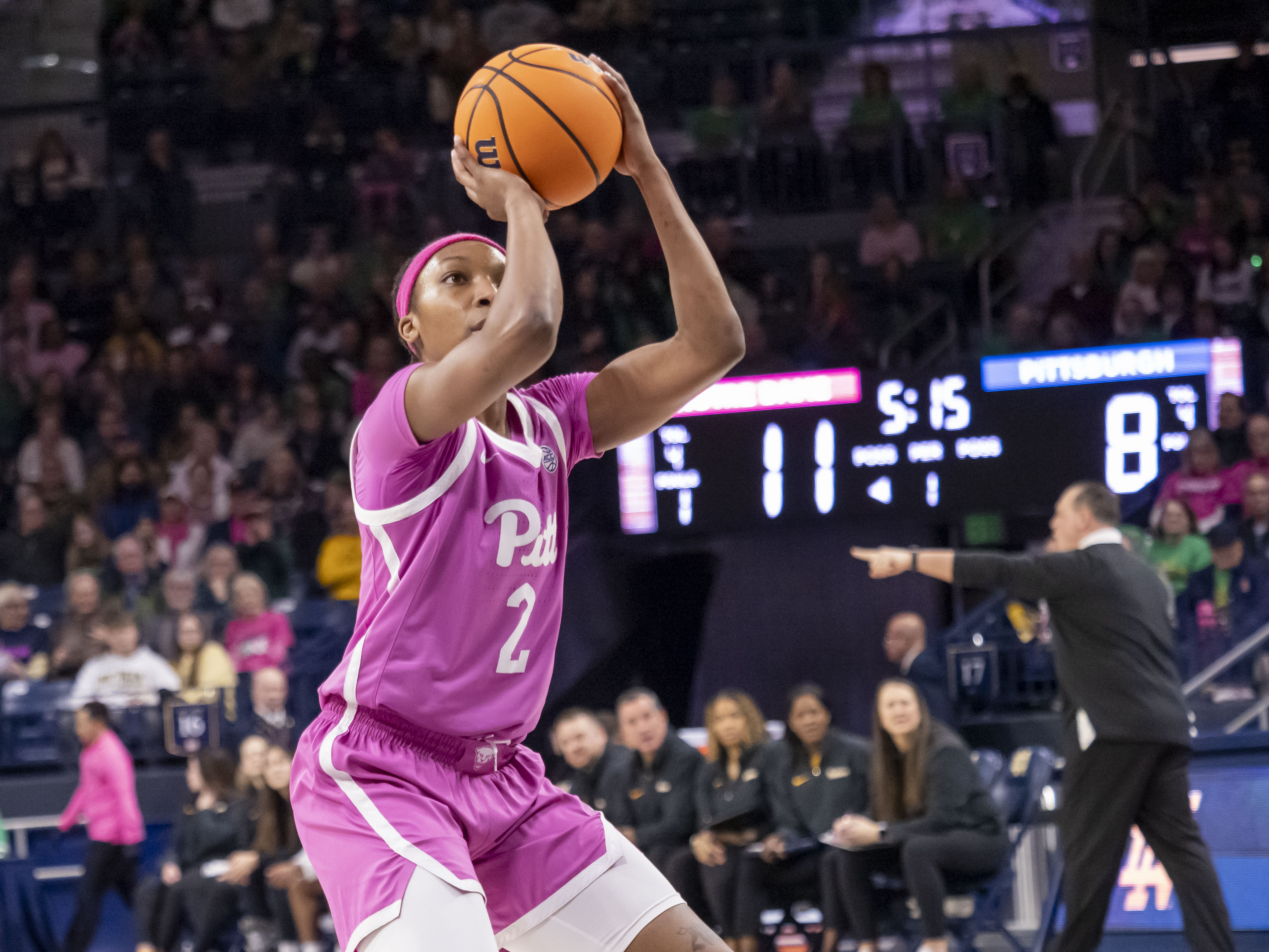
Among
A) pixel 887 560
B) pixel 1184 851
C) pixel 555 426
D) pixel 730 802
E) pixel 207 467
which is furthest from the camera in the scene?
pixel 207 467

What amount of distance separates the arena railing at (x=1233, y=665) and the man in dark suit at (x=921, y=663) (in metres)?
1.24

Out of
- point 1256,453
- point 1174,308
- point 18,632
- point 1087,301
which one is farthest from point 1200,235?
point 18,632

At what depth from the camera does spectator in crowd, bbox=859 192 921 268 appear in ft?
42.1

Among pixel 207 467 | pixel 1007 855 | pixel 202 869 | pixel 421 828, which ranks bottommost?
pixel 202 869

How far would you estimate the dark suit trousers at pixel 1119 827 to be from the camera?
20.6 ft

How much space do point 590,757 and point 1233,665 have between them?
352 cm

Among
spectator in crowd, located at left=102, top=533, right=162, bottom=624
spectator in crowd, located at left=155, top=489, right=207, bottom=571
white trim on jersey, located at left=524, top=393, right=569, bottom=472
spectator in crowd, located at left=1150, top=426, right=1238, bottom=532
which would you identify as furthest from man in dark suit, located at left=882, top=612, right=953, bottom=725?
white trim on jersey, located at left=524, top=393, right=569, bottom=472

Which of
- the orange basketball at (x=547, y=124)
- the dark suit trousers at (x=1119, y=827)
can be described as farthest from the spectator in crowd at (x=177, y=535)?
the orange basketball at (x=547, y=124)

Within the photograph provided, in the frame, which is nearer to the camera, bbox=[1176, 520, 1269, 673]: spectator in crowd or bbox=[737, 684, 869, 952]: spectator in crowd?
bbox=[737, 684, 869, 952]: spectator in crowd

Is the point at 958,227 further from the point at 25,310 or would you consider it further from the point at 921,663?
the point at 25,310

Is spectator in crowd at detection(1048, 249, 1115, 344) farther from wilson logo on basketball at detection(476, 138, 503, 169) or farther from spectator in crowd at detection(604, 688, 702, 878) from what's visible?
wilson logo on basketball at detection(476, 138, 503, 169)

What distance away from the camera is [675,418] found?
30.8 ft

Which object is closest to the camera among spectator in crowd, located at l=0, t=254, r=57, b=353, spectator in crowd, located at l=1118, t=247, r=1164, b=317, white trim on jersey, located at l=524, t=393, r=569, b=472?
white trim on jersey, located at l=524, t=393, r=569, b=472

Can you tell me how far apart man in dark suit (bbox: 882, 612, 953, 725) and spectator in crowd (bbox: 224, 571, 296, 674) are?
3.77 m
